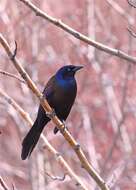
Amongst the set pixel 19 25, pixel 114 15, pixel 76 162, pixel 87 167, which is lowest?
pixel 76 162

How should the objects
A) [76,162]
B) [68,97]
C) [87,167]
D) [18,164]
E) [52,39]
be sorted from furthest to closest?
[18,164] < [52,39] < [76,162] < [68,97] < [87,167]

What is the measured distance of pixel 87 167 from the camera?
2.72m

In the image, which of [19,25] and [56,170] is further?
[56,170]

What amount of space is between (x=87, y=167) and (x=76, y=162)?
13.7 ft

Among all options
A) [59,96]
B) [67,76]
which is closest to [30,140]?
[59,96]

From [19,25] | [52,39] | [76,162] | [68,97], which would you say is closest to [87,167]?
[68,97]

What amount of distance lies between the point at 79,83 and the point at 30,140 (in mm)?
4488

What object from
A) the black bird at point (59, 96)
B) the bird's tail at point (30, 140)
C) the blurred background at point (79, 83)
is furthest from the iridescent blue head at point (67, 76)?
the blurred background at point (79, 83)

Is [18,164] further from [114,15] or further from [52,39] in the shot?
[114,15]

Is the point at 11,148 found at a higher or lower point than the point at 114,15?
lower

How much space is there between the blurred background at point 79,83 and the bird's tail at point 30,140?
866mm

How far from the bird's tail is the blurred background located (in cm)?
87

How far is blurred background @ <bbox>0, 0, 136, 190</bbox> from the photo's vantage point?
216 inches

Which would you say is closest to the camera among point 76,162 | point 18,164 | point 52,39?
point 76,162
